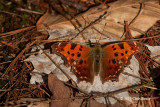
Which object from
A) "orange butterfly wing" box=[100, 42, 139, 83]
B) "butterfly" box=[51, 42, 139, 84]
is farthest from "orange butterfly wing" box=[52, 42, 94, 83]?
"orange butterfly wing" box=[100, 42, 139, 83]

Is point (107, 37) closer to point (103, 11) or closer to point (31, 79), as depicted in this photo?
point (103, 11)

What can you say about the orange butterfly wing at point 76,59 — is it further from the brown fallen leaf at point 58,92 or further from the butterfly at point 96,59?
the brown fallen leaf at point 58,92

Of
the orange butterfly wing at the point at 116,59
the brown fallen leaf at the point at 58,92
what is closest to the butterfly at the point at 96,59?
the orange butterfly wing at the point at 116,59

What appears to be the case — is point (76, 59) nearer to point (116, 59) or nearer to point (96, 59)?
point (96, 59)

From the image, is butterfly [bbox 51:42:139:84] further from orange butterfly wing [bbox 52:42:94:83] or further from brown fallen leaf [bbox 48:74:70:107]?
brown fallen leaf [bbox 48:74:70:107]

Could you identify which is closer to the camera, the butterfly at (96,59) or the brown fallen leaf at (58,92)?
the brown fallen leaf at (58,92)

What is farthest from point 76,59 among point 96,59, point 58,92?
point 58,92

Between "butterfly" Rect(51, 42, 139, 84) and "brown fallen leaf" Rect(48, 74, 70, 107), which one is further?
"butterfly" Rect(51, 42, 139, 84)

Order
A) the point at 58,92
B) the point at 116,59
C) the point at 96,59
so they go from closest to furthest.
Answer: the point at 58,92
the point at 116,59
the point at 96,59
